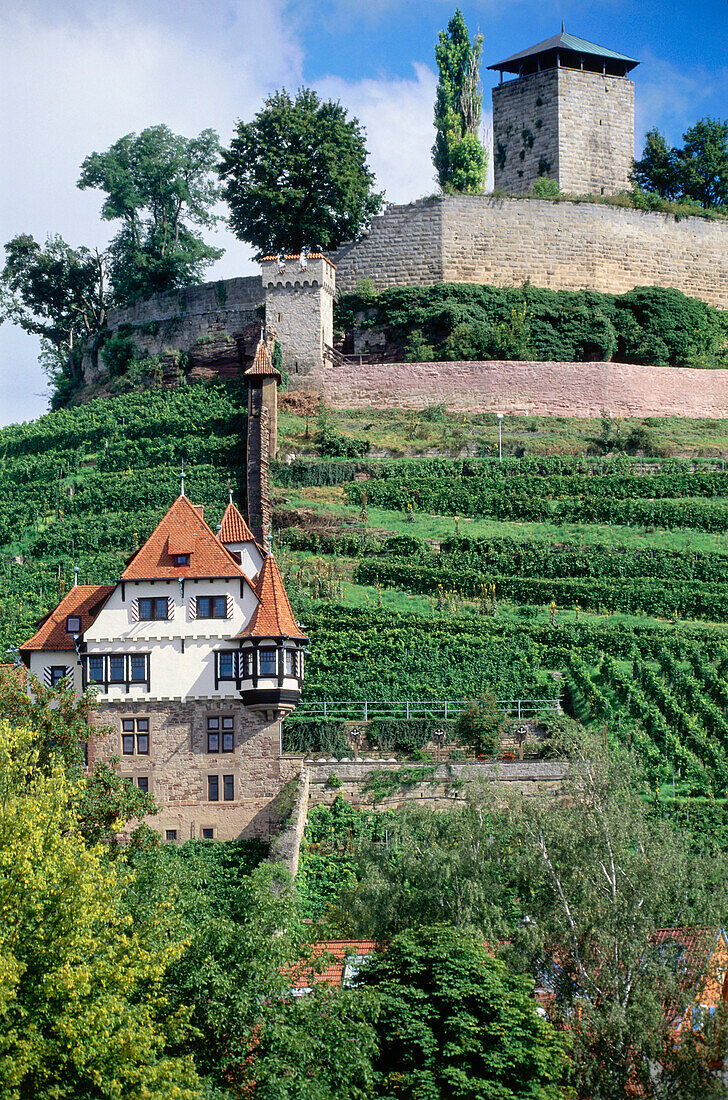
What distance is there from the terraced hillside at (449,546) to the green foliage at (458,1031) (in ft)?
47.1

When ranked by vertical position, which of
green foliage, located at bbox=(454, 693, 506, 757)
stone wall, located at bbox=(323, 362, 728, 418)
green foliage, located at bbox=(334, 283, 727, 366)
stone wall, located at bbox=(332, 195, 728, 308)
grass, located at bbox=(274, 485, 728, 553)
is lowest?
green foliage, located at bbox=(454, 693, 506, 757)

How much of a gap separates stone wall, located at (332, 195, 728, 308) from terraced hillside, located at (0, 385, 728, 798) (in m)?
10.8

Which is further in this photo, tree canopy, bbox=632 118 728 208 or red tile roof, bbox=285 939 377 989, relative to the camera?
tree canopy, bbox=632 118 728 208

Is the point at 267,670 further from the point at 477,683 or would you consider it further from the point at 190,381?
the point at 190,381

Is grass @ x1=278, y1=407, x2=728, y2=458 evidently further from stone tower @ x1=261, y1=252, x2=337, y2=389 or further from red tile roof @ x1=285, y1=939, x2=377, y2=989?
red tile roof @ x1=285, y1=939, x2=377, y2=989

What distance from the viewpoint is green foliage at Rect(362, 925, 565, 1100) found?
94.3 ft

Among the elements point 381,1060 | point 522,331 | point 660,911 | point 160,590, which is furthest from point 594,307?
point 381,1060

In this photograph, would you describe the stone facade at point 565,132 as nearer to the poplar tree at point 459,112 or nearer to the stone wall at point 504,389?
the poplar tree at point 459,112

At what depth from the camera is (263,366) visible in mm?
62625

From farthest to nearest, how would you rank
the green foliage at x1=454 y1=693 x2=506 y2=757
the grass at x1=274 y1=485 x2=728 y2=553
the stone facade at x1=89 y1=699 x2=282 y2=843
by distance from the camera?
1. the grass at x1=274 y1=485 x2=728 y2=553
2. the green foliage at x1=454 y1=693 x2=506 y2=757
3. the stone facade at x1=89 y1=699 x2=282 y2=843

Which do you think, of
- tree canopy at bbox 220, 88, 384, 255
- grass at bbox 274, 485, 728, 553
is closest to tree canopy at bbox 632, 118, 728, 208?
A: tree canopy at bbox 220, 88, 384, 255

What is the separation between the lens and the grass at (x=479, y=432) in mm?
61625

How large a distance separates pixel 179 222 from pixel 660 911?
5206 centimetres

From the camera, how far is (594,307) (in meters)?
70.8
